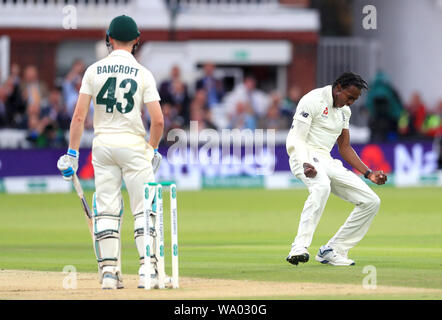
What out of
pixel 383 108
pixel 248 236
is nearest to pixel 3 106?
pixel 383 108

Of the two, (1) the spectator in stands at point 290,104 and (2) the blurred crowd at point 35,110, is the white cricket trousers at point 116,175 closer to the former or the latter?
(2) the blurred crowd at point 35,110

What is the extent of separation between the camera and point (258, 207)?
59.9ft

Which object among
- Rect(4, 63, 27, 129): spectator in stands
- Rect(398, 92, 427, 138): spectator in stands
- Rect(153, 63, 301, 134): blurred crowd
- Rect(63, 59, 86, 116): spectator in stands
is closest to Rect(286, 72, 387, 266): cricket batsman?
Rect(153, 63, 301, 134): blurred crowd

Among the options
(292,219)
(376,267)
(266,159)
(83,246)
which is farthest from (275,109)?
Answer: (376,267)

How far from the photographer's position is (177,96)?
22.5m

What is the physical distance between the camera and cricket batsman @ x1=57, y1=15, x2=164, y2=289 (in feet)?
27.6

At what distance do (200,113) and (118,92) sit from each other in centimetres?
1404

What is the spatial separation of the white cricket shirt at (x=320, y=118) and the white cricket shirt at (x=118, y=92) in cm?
191

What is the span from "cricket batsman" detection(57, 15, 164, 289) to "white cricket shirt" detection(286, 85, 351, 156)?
6.16 ft

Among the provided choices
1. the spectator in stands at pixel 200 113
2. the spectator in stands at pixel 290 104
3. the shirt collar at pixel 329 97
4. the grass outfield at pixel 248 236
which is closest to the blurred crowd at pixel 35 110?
the grass outfield at pixel 248 236

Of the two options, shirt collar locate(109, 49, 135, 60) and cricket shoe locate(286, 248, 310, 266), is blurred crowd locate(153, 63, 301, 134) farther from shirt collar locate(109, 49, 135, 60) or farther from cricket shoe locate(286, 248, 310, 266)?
shirt collar locate(109, 49, 135, 60)

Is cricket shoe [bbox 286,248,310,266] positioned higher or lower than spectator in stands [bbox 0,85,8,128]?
lower

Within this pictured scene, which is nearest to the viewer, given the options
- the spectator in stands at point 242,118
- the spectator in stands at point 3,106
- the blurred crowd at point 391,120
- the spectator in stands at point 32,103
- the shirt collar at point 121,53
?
the shirt collar at point 121,53

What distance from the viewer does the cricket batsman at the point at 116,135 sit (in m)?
8.42
